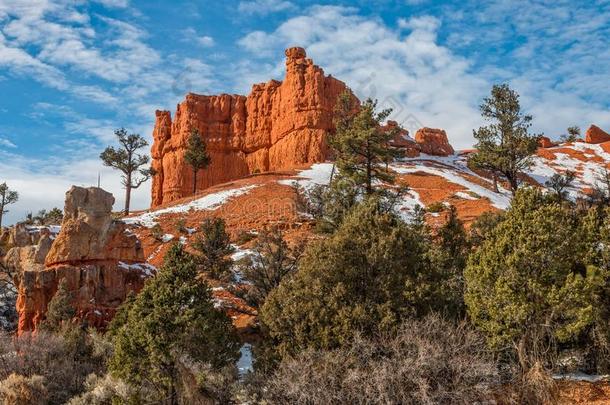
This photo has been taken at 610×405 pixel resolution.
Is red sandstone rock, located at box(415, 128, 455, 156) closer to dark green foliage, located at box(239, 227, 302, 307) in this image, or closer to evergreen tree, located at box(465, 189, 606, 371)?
dark green foliage, located at box(239, 227, 302, 307)

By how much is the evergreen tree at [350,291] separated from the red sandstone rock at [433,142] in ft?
274

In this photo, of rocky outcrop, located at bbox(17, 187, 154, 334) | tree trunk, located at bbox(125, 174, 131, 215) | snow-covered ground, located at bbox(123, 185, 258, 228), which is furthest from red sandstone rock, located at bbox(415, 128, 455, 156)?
rocky outcrop, located at bbox(17, 187, 154, 334)

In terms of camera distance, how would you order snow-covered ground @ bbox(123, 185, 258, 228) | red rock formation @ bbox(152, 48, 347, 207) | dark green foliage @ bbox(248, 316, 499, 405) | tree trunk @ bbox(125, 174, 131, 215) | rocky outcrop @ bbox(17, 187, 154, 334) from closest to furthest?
dark green foliage @ bbox(248, 316, 499, 405) < rocky outcrop @ bbox(17, 187, 154, 334) < snow-covered ground @ bbox(123, 185, 258, 228) < tree trunk @ bbox(125, 174, 131, 215) < red rock formation @ bbox(152, 48, 347, 207)

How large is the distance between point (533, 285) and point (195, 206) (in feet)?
144

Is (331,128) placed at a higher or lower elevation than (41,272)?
higher

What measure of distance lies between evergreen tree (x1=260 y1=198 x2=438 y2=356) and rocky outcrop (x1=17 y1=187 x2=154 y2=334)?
11.8 meters

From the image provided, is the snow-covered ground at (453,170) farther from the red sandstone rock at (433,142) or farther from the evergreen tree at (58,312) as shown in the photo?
the evergreen tree at (58,312)

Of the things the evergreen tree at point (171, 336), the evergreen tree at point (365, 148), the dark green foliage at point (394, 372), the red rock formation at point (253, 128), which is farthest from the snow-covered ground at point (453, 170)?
the evergreen tree at point (171, 336)

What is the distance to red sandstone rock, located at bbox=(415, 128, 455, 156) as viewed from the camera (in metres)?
100

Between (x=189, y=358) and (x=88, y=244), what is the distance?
13.2 meters

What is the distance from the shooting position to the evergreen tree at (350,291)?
17.4 meters

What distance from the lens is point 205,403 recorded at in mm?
17438

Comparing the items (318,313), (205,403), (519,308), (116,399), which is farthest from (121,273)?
(519,308)

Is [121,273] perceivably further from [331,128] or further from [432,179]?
[331,128]
